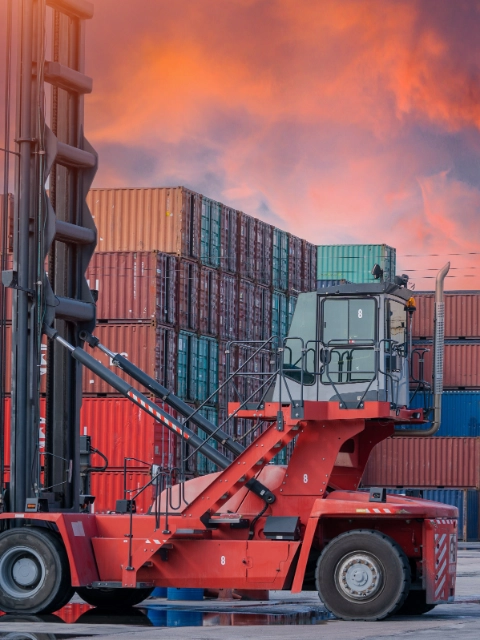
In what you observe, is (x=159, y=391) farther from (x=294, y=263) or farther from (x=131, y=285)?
(x=294, y=263)

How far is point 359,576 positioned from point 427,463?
3480cm

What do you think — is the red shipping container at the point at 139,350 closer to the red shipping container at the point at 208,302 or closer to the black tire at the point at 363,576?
the red shipping container at the point at 208,302

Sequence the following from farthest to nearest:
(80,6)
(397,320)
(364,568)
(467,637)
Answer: (80,6), (397,320), (364,568), (467,637)

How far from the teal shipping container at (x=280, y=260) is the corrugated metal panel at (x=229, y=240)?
117 inches

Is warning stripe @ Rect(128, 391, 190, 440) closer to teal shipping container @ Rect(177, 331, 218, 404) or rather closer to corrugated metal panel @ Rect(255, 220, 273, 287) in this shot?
teal shipping container @ Rect(177, 331, 218, 404)

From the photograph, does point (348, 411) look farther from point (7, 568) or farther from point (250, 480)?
point (7, 568)

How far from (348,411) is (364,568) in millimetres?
1919

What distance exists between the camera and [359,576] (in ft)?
48.5

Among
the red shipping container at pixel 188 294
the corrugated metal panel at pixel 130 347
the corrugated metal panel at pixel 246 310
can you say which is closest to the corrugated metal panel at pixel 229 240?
the corrugated metal panel at pixel 246 310

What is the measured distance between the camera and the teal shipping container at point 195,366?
36125 millimetres

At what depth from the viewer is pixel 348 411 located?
15.2 metres

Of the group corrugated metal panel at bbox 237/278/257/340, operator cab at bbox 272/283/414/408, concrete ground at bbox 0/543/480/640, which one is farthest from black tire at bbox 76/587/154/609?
corrugated metal panel at bbox 237/278/257/340

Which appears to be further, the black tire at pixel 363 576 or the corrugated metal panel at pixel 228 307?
the corrugated metal panel at pixel 228 307

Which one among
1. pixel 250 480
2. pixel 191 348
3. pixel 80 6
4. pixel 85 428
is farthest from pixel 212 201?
Answer: pixel 250 480
